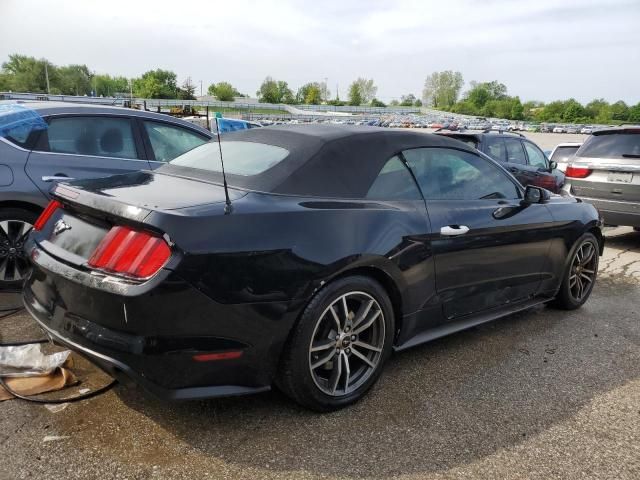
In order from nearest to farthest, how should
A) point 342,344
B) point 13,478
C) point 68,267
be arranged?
point 13,478 < point 68,267 < point 342,344

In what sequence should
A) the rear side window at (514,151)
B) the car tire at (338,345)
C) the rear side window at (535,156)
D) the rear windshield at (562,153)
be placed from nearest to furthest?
1. the car tire at (338,345)
2. the rear side window at (514,151)
3. the rear side window at (535,156)
4. the rear windshield at (562,153)

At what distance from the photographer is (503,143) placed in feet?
29.4

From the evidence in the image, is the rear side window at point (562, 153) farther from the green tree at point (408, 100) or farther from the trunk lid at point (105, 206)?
the green tree at point (408, 100)

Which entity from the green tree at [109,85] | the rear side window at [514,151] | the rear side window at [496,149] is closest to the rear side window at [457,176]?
the rear side window at [496,149]

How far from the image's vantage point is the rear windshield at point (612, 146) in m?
7.28

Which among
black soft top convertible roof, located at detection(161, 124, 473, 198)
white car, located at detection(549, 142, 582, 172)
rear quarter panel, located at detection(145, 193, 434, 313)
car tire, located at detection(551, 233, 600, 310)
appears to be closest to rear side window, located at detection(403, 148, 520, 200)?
black soft top convertible roof, located at detection(161, 124, 473, 198)

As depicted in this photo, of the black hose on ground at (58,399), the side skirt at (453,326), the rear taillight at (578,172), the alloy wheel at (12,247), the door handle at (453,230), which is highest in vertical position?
the door handle at (453,230)

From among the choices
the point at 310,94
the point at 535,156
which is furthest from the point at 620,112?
the point at 535,156

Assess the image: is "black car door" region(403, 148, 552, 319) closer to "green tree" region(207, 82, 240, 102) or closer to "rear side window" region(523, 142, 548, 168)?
"rear side window" region(523, 142, 548, 168)

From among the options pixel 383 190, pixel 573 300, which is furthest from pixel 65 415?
pixel 573 300

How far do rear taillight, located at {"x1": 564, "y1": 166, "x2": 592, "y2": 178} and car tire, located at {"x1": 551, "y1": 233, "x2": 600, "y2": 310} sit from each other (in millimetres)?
3063

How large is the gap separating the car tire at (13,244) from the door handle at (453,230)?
328 cm

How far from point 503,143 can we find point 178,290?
786cm

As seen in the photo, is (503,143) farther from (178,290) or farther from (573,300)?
(178,290)
